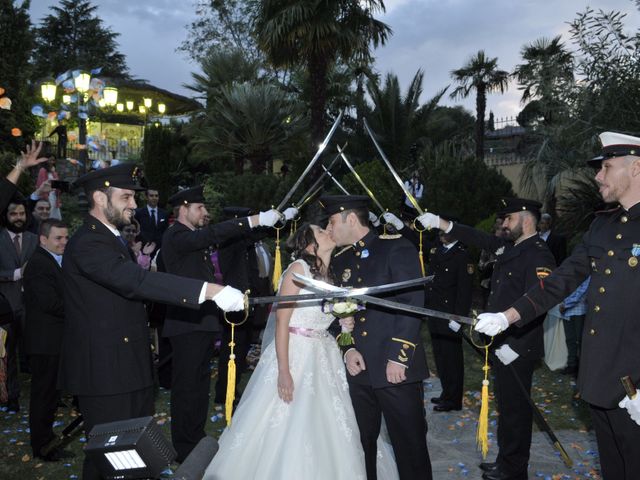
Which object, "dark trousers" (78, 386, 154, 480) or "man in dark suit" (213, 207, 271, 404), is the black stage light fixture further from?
"man in dark suit" (213, 207, 271, 404)

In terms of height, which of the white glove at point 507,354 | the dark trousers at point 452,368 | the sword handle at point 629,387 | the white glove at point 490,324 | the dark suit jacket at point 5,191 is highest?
the dark suit jacket at point 5,191

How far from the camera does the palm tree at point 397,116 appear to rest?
26.3m

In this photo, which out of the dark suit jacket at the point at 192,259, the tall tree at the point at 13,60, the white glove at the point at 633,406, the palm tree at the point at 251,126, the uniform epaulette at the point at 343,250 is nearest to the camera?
the white glove at the point at 633,406

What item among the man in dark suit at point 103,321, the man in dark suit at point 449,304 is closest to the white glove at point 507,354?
the man in dark suit at point 449,304

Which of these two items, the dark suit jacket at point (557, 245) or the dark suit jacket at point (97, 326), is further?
the dark suit jacket at point (557, 245)

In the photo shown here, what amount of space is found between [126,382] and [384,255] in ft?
6.51

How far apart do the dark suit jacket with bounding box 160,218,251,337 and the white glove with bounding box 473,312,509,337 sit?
8.37 ft

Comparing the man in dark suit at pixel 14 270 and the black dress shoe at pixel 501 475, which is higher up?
the man in dark suit at pixel 14 270

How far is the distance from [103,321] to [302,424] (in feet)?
5.21

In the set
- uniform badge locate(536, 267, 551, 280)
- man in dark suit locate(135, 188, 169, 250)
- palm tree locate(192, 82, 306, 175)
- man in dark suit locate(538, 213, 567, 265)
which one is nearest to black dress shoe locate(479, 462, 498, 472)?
uniform badge locate(536, 267, 551, 280)

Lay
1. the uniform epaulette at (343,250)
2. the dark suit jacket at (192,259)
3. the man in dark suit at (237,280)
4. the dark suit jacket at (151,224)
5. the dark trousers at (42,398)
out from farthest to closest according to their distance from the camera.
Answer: the dark suit jacket at (151,224) < the man in dark suit at (237,280) < the dark trousers at (42,398) < the dark suit jacket at (192,259) < the uniform epaulette at (343,250)

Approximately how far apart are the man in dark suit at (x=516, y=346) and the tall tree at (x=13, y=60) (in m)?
21.2

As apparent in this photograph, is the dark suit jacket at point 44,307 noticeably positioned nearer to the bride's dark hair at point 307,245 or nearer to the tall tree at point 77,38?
the bride's dark hair at point 307,245

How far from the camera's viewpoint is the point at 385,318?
15.2 ft
